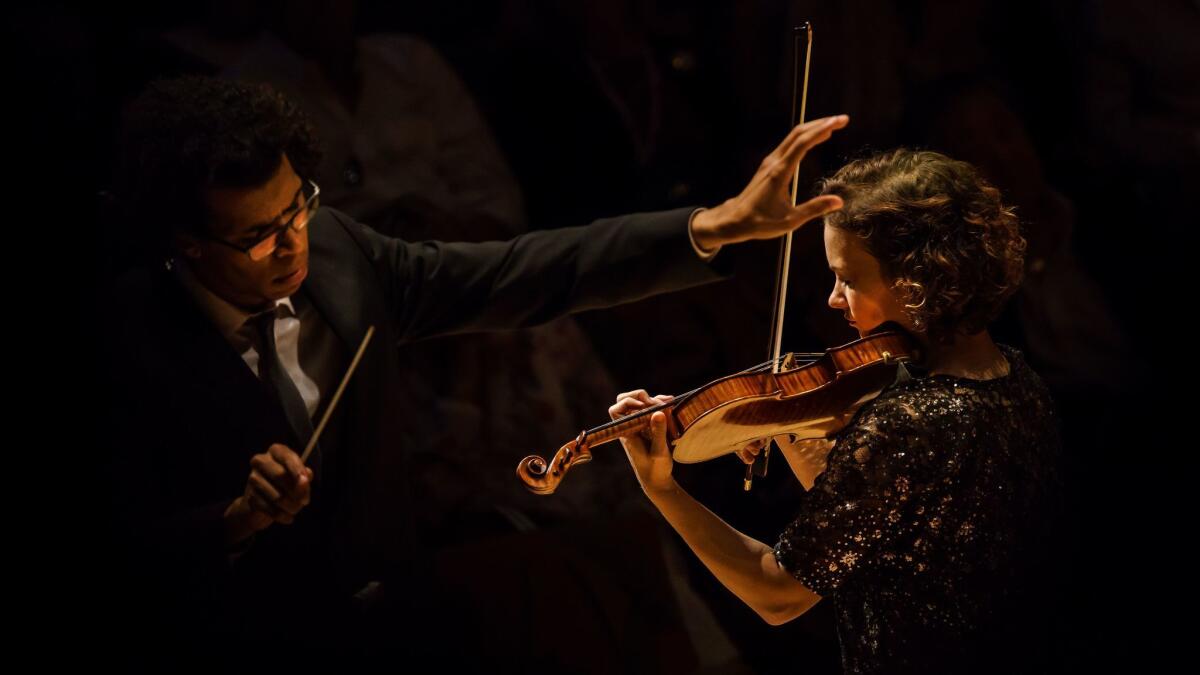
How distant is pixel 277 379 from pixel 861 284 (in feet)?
2.93

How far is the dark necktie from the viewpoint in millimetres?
1884

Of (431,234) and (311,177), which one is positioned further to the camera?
(431,234)

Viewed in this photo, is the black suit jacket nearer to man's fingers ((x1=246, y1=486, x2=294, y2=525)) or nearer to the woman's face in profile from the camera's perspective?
man's fingers ((x1=246, y1=486, x2=294, y2=525))

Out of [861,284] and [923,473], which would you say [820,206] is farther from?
[923,473]

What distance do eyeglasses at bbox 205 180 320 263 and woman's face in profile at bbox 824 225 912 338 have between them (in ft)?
2.59

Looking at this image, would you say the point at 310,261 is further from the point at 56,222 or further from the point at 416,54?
the point at 416,54

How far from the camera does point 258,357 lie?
6.19 feet

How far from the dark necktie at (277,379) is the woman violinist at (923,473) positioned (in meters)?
0.49

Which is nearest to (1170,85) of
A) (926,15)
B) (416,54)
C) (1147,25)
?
(1147,25)

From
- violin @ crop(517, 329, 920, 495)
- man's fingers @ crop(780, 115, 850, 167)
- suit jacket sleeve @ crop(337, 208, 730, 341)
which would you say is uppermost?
man's fingers @ crop(780, 115, 850, 167)

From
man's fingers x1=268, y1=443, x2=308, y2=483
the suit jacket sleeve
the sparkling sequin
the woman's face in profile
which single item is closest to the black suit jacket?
the suit jacket sleeve

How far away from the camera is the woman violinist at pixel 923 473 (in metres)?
1.72

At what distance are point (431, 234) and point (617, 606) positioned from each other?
40.5 inches

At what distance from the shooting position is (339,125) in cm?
284
